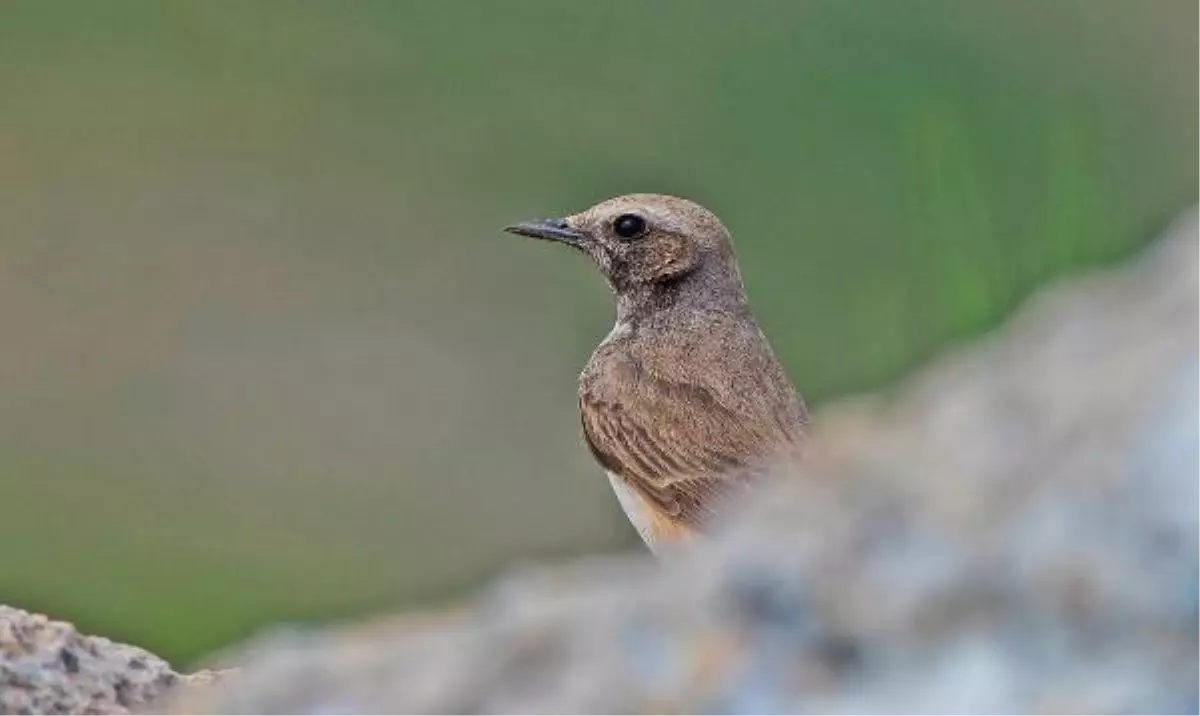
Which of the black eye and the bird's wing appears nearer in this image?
the bird's wing

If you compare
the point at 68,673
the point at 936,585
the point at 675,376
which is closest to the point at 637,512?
the point at 675,376

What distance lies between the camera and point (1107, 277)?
7.43ft

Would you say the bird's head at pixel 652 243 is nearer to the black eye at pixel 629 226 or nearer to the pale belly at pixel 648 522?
the black eye at pixel 629 226

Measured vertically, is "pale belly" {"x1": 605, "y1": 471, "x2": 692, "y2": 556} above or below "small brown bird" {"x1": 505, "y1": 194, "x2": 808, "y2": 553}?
below

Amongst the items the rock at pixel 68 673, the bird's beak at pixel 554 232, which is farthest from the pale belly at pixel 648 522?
the rock at pixel 68 673

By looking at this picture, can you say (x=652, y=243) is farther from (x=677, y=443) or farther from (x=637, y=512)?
(x=637, y=512)

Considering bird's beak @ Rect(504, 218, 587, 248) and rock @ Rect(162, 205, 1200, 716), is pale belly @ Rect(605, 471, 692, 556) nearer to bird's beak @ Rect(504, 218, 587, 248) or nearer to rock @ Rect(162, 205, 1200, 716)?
bird's beak @ Rect(504, 218, 587, 248)

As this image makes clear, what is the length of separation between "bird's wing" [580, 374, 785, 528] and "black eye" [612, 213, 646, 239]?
59 centimetres

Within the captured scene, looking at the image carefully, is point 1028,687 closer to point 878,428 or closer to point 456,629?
point 878,428

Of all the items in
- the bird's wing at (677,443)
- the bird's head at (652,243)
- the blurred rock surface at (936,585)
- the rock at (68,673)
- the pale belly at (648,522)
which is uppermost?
the bird's head at (652,243)

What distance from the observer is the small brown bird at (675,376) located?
24.7 feet

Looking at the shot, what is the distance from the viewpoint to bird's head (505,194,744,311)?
8406mm

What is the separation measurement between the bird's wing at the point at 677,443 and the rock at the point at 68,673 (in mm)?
3578

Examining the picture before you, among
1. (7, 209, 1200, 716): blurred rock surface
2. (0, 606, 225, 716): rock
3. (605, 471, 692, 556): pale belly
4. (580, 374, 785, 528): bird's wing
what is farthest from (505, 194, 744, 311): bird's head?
(7, 209, 1200, 716): blurred rock surface
